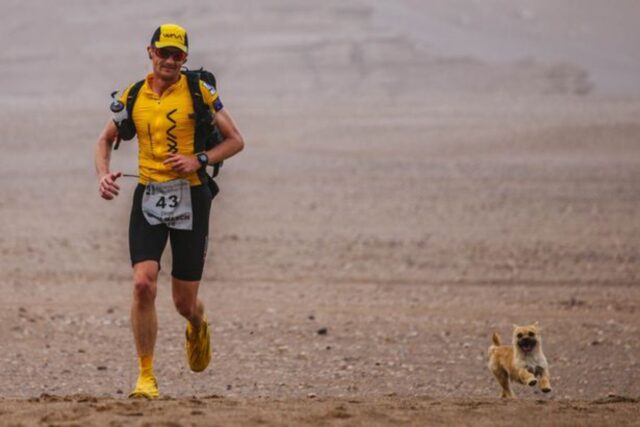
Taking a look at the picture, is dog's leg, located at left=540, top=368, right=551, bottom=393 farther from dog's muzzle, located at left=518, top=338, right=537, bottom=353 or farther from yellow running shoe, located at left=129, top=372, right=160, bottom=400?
yellow running shoe, located at left=129, top=372, right=160, bottom=400

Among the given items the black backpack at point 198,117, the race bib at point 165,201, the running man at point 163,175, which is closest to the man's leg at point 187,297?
the running man at point 163,175

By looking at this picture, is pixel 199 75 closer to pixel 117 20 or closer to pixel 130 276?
pixel 130 276

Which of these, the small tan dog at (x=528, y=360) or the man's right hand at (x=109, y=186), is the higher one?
Answer: the man's right hand at (x=109, y=186)

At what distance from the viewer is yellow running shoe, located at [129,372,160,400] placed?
908 centimetres

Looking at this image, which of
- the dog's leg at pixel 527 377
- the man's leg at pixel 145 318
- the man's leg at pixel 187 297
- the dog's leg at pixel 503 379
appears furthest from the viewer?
the dog's leg at pixel 503 379

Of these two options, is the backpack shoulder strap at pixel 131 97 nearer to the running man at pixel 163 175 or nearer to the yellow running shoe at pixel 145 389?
the running man at pixel 163 175

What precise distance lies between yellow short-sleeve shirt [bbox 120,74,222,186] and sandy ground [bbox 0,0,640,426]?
1.27 m

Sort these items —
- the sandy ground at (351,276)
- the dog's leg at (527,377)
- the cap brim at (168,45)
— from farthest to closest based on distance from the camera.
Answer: the sandy ground at (351,276), the dog's leg at (527,377), the cap brim at (168,45)

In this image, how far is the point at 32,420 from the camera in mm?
8148

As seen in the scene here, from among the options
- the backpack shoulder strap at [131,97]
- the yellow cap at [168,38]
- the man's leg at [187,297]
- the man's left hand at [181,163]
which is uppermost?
the yellow cap at [168,38]

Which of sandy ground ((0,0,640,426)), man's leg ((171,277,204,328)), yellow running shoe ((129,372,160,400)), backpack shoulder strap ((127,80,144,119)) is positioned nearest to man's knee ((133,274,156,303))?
man's leg ((171,277,204,328))

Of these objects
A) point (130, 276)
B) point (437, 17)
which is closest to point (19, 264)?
point (130, 276)

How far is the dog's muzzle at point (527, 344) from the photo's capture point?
9.99m

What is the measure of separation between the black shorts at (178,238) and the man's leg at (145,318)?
0.08 meters
